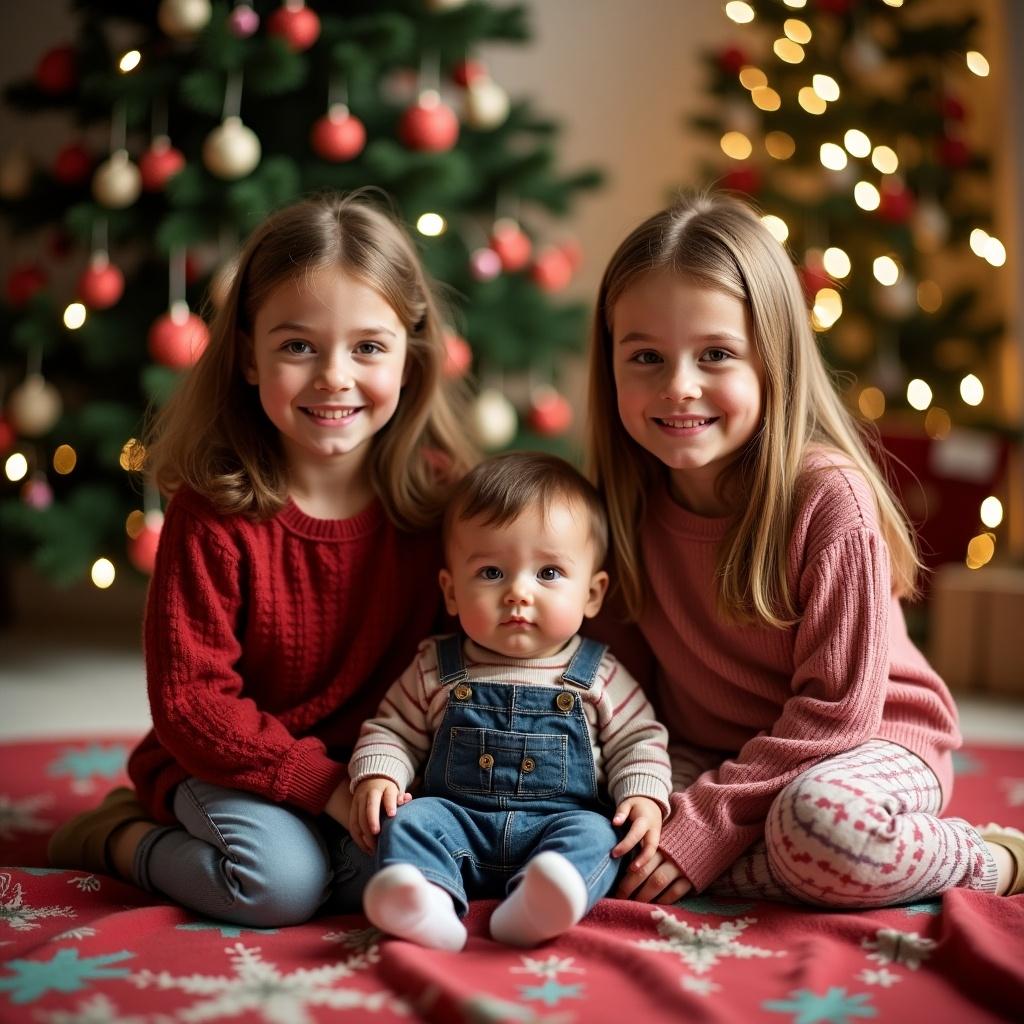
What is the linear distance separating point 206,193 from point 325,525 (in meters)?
1.18

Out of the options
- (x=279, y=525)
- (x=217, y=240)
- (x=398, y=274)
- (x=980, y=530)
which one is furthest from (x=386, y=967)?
(x=980, y=530)

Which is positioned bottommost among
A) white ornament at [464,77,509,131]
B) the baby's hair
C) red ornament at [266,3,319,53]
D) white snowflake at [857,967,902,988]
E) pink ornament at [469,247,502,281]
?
white snowflake at [857,967,902,988]

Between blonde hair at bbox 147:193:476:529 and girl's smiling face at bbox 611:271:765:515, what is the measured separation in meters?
0.28

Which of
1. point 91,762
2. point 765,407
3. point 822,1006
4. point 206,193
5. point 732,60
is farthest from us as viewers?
point 732,60

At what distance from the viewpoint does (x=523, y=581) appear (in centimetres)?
131

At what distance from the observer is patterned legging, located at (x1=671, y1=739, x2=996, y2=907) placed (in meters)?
1.22

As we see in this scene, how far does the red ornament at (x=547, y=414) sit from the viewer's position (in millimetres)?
2686

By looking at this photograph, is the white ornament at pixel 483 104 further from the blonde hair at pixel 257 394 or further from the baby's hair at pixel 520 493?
the baby's hair at pixel 520 493

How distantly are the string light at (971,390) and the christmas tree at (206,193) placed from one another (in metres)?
1.01

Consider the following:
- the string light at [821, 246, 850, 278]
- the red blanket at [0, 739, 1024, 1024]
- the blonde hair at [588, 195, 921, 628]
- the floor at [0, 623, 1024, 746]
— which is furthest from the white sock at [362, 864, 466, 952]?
the string light at [821, 246, 850, 278]

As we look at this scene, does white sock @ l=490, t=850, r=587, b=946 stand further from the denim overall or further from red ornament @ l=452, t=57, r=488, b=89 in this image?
red ornament @ l=452, t=57, r=488, b=89

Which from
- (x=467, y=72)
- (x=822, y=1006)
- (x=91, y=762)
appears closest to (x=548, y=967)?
(x=822, y=1006)

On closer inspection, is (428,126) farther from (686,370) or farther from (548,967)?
(548,967)

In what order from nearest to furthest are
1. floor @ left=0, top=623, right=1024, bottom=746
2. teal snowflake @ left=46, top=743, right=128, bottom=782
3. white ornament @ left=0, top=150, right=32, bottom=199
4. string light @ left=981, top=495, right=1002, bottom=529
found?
teal snowflake @ left=46, top=743, right=128, bottom=782
floor @ left=0, top=623, right=1024, bottom=746
white ornament @ left=0, top=150, right=32, bottom=199
string light @ left=981, top=495, right=1002, bottom=529
